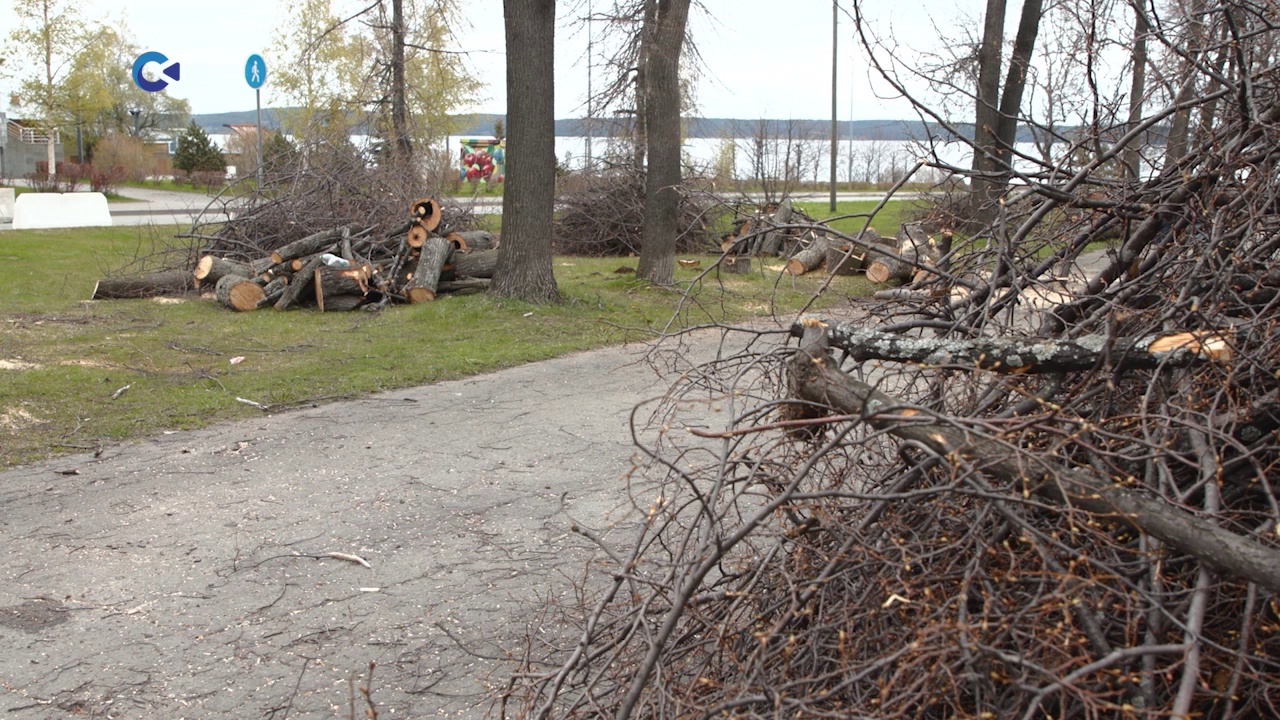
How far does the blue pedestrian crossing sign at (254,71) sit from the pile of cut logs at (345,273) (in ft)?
20.7

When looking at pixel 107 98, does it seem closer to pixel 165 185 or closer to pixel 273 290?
pixel 165 185

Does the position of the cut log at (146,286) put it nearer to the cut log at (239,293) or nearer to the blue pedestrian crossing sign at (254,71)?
the cut log at (239,293)

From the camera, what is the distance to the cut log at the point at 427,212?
44.0 ft

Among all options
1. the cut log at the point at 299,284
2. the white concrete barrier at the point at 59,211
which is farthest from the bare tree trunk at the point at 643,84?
the white concrete barrier at the point at 59,211

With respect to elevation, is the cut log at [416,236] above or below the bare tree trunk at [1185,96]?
below

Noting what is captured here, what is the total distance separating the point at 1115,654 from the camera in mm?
2223

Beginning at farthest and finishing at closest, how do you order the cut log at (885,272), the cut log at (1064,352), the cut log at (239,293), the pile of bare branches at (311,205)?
1. the cut log at (885,272)
2. the pile of bare branches at (311,205)
3. the cut log at (239,293)
4. the cut log at (1064,352)

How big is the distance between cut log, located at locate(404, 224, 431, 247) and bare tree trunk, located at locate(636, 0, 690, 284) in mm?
3106

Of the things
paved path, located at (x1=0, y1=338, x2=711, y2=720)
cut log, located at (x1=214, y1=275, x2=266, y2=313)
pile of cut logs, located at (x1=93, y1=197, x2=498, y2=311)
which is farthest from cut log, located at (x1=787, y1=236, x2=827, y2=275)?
paved path, located at (x1=0, y1=338, x2=711, y2=720)

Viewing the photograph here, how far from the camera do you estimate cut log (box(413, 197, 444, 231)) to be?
44.0 ft

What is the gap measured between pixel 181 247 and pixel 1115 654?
561 inches

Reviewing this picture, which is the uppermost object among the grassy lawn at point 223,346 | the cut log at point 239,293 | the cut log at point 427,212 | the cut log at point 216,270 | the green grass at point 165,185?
the green grass at point 165,185

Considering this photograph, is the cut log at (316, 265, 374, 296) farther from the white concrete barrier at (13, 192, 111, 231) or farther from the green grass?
the green grass

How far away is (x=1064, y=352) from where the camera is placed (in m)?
2.95
